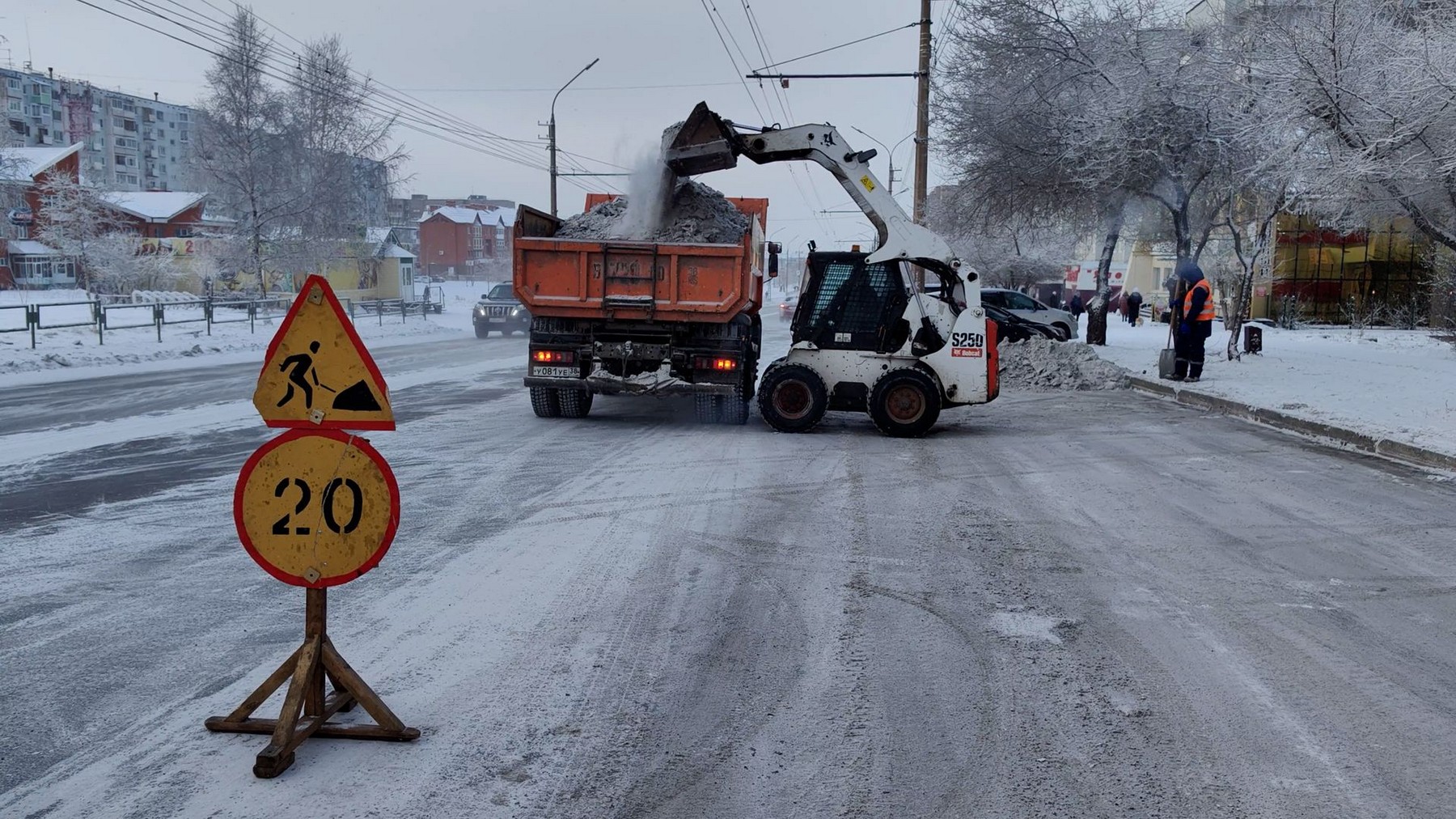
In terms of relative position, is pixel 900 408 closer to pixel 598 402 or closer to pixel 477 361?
pixel 598 402

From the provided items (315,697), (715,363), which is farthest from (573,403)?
(315,697)

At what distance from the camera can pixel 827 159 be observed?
13.1 metres

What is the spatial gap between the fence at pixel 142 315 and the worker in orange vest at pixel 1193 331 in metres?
21.3

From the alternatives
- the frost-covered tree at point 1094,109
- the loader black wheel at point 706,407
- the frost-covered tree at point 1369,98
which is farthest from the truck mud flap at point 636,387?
the frost-covered tree at point 1094,109

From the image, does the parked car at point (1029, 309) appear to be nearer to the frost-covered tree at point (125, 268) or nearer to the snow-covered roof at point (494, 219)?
the frost-covered tree at point (125, 268)

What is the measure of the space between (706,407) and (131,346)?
18179 millimetres

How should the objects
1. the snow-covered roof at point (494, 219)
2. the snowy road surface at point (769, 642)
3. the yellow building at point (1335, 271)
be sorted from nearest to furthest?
the snowy road surface at point (769, 642)
the yellow building at point (1335, 271)
the snow-covered roof at point (494, 219)

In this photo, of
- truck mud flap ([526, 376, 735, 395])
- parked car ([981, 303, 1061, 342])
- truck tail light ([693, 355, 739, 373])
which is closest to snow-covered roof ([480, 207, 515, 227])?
parked car ([981, 303, 1061, 342])

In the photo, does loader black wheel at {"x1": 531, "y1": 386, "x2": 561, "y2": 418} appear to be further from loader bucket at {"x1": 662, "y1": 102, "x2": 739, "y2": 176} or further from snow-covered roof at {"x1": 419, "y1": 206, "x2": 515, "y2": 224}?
snow-covered roof at {"x1": 419, "y1": 206, "x2": 515, "y2": 224}

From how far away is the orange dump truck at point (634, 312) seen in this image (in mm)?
12750

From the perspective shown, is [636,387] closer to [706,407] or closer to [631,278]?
[706,407]

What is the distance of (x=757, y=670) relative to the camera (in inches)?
198

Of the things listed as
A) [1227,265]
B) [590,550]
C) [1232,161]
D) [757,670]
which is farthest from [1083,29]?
[1227,265]

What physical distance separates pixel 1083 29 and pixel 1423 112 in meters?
9.61
